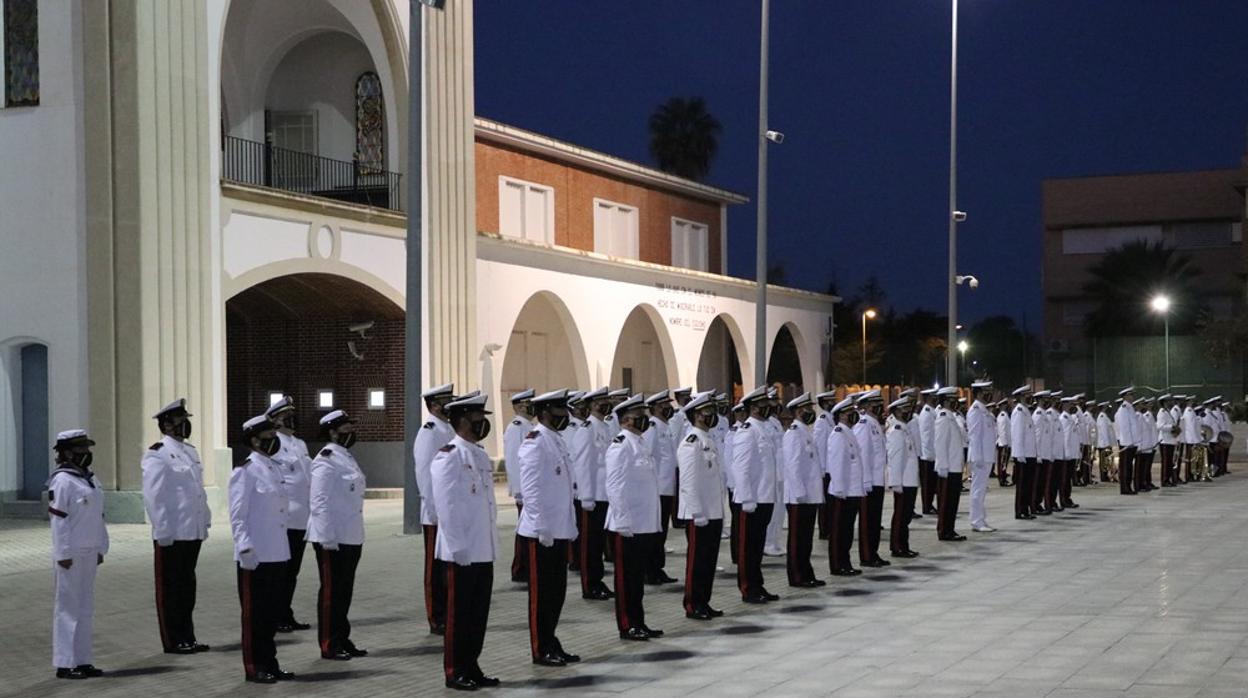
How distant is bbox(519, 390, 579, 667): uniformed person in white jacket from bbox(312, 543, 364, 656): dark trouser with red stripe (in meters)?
1.42

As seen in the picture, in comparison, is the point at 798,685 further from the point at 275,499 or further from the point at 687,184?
the point at 687,184

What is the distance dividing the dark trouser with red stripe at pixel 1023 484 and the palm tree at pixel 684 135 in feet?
209

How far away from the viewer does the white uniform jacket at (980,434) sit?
20.6 m

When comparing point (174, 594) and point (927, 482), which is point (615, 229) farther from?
point (174, 594)

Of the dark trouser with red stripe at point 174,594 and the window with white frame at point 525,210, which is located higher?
the window with white frame at point 525,210

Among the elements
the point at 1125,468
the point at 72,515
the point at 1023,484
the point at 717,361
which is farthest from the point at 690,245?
the point at 72,515

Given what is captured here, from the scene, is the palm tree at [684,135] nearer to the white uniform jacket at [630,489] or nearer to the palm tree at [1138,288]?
the palm tree at [1138,288]

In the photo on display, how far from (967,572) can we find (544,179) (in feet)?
75.2

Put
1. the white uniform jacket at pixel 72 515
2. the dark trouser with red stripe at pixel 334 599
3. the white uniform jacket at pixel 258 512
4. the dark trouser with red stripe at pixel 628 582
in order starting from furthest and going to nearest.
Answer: the dark trouser with red stripe at pixel 628 582
the dark trouser with red stripe at pixel 334 599
the white uniform jacket at pixel 72 515
the white uniform jacket at pixel 258 512

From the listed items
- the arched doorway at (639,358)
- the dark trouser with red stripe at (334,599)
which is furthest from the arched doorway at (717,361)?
the dark trouser with red stripe at (334,599)

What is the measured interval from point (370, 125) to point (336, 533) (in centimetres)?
1926

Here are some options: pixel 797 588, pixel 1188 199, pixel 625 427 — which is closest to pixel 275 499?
pixel 625 427

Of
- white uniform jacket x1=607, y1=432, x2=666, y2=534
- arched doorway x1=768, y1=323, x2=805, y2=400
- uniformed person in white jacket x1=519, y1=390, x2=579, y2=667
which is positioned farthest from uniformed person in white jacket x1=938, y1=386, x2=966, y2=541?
arched doorway x1=768, y1=323, x2=805, y2=400

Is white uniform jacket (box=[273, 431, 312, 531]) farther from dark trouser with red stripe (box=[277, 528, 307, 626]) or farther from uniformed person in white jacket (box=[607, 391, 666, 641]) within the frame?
uniformed person in white jacket (box=[607, 391, 666, 641])
